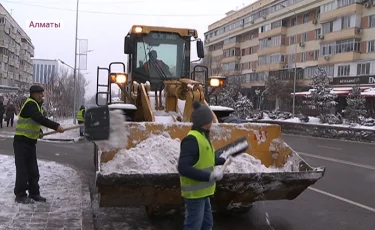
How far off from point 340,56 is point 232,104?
44.2 feet

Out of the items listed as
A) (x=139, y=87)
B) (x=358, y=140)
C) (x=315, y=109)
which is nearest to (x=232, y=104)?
(x=315, y=109)

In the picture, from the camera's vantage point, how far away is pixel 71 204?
258 inches

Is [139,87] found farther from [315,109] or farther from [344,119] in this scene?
[315,109]

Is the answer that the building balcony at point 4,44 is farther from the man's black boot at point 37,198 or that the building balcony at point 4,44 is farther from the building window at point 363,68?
the man's black boot at point 37,198

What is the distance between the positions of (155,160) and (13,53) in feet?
315

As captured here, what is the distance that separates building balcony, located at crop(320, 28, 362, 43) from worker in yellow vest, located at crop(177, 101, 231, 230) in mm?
46843

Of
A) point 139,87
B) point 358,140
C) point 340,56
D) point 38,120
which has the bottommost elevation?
point 358,140

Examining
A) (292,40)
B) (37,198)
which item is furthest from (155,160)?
(292,40)

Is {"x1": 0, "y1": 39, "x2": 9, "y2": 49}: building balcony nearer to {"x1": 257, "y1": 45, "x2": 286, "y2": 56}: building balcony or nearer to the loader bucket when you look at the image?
{"x1": 257, "y1": 45, "x2": 286, "y2": 56}: building balcony

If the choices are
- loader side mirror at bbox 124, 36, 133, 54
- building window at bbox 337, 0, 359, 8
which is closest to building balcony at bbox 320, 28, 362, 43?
building window at bbox 337, 0, 359, 8

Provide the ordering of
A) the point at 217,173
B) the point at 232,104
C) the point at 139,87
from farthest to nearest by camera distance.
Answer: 1. the point at 232,104
2. the point at 139,87
3. the point at 217,173

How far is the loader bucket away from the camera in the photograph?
5.30 meters

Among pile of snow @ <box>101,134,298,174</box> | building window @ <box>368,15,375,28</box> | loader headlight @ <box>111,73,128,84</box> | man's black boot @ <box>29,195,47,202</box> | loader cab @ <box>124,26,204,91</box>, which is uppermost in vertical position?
building window @ <box>368,15,375,28</box>

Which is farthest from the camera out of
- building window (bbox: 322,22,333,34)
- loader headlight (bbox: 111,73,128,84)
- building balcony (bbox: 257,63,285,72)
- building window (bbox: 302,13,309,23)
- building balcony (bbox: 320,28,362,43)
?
building balcony (bbox: 257,63,285,72)
